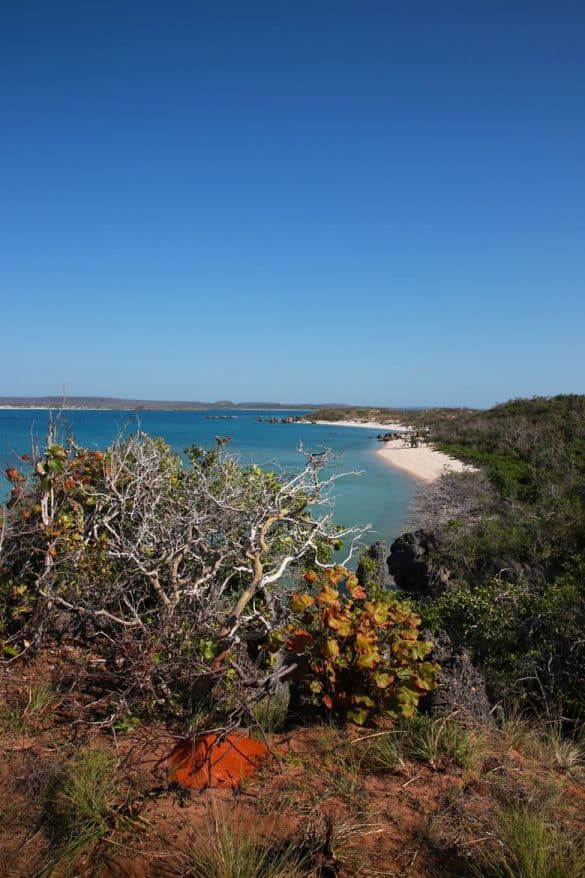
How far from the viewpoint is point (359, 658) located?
12.0ft

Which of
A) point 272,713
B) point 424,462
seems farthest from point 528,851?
point 424,462

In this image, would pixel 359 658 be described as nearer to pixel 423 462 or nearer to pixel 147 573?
pixel 147 573

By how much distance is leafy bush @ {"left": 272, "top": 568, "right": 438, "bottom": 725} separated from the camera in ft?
12.1

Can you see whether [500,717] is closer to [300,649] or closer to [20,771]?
[300,649]

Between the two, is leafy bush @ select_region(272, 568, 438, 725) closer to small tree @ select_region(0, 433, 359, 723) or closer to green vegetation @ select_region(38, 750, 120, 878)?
small tree @ select_region(0, 433, 359, 723)

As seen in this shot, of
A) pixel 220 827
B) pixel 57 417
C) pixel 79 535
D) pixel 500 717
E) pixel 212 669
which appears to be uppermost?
pixel 57 417

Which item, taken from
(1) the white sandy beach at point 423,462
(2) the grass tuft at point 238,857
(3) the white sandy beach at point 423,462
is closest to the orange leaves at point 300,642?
(2) the grass tuft at point 238,857

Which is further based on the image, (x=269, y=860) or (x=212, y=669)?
(x=212, y=669)

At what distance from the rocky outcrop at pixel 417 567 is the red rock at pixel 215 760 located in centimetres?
821

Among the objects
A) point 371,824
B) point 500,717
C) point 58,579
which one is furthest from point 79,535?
point 500,717

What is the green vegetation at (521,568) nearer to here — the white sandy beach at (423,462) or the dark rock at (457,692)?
the dark rock at (457,692)

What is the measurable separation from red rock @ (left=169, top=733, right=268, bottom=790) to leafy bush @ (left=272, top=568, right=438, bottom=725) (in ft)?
1.90

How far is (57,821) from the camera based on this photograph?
296cm

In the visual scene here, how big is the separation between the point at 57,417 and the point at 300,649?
340 cm
